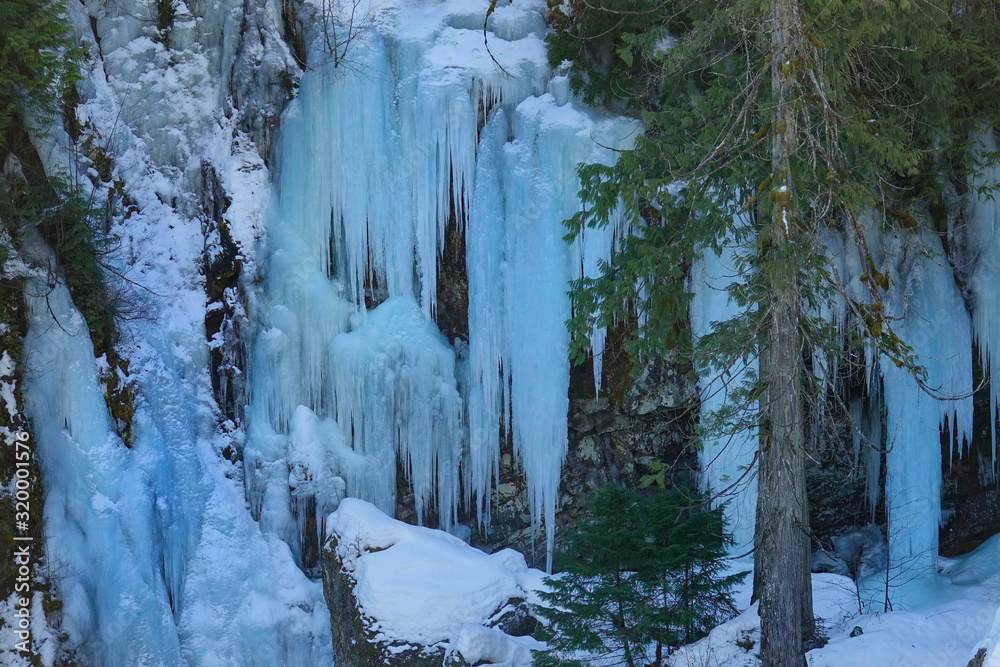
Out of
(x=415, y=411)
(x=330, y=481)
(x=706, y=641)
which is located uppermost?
(x=415, y=411)

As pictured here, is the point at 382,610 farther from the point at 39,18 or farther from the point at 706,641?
the point at 39,18

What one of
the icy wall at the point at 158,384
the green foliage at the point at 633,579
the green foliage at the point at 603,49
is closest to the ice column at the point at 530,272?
the green foliage at the point at 603,49

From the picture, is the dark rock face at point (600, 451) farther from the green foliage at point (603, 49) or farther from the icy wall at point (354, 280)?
the green foliage at point (603, 49)

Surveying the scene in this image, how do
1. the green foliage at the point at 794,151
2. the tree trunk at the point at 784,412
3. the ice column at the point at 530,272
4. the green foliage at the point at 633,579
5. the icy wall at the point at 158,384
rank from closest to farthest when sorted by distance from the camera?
the tree trunk at the point at 784,412 → the green foliage at the point at 794,151 → the green foliage at the point at 633,579 → the icy wall at the point at 158,384 → the ice column at the point at 530,272

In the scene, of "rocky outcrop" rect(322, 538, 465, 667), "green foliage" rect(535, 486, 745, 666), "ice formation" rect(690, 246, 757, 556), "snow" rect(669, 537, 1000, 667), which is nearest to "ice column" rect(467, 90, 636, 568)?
"ice formation" rect(690, 246, 757, 556)

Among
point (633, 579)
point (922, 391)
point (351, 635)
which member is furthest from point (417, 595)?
point (922, 391)

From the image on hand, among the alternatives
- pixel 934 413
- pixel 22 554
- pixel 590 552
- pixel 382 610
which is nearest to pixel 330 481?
pixel 382 610

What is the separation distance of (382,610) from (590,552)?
2.64 meters

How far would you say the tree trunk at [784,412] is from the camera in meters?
6.87

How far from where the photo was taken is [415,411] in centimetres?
1134

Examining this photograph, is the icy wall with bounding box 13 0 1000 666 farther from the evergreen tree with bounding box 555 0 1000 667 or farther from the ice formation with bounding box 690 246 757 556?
the evergreen tree with bounding box 555 0 1000 667

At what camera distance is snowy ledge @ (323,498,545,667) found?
880 cm

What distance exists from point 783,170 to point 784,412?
182 cm

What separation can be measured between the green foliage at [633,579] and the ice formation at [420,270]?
3.66 m
